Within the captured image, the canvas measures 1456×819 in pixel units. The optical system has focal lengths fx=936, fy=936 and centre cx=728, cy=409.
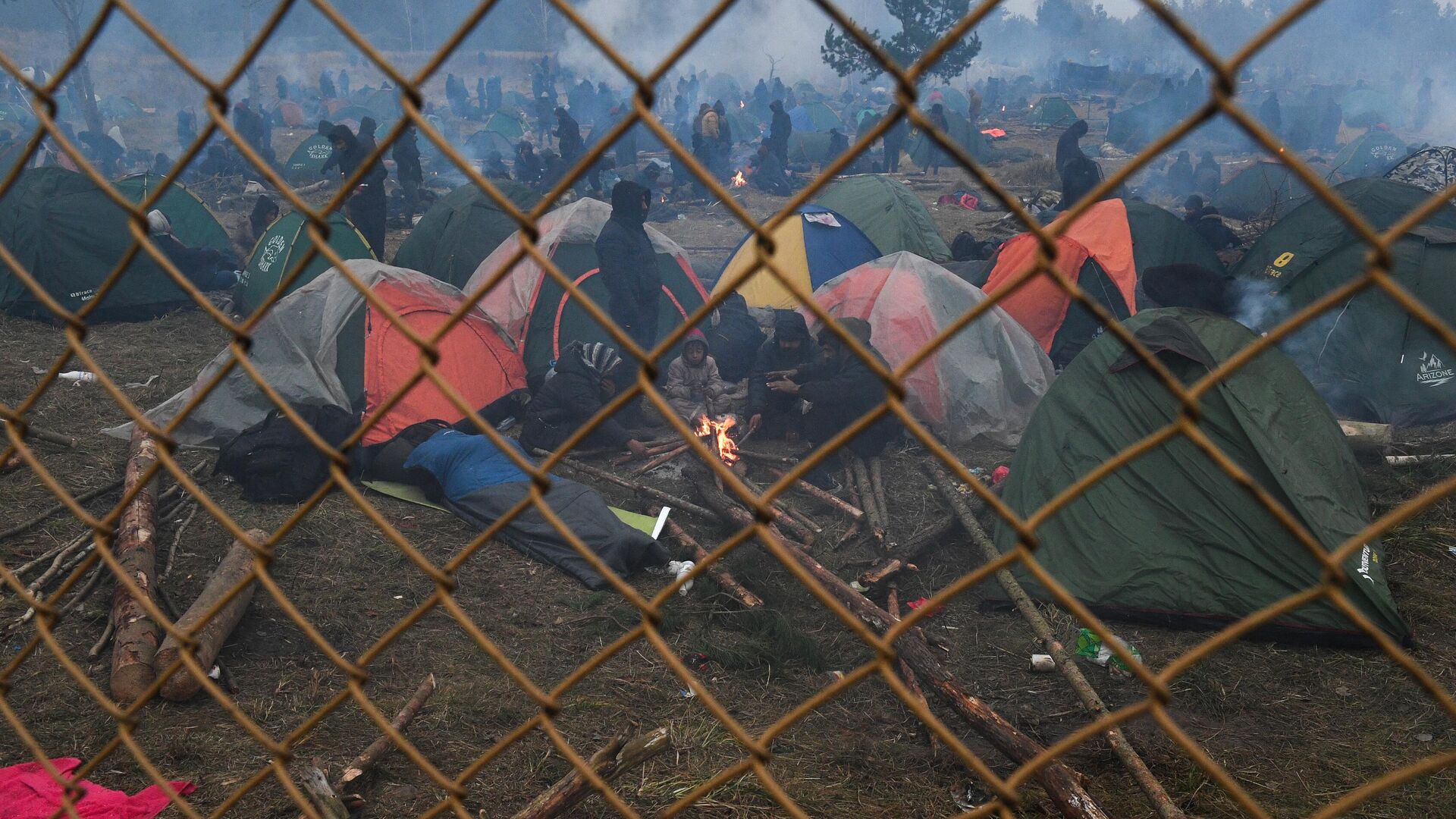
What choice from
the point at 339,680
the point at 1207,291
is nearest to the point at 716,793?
the point at 339,680

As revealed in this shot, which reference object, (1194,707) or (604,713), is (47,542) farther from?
(1194,707)

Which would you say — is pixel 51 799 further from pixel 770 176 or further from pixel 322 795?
pixel 770 176

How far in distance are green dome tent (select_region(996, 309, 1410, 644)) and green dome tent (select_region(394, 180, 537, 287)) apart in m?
6.14

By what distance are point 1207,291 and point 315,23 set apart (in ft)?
163

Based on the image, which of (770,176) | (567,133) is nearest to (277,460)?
(567,133)

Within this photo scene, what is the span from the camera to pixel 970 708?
3734 millimetres

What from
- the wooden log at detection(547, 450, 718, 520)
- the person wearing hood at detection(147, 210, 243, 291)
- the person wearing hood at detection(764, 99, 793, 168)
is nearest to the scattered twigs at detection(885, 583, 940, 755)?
the wooden log at detection(547, 450, 718, 520)

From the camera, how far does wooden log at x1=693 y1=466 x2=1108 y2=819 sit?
10.1 feet

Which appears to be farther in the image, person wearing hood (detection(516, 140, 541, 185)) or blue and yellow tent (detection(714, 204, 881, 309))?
person wearing hood (detection(516, 140, 541, 185))

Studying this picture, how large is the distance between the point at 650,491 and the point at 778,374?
1753 millimetres

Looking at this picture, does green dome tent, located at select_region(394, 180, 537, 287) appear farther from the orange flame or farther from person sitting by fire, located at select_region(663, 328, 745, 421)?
the orange flame

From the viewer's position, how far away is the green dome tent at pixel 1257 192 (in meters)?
14.2

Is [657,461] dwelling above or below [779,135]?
below

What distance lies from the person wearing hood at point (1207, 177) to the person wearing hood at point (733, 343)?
42.2ft
